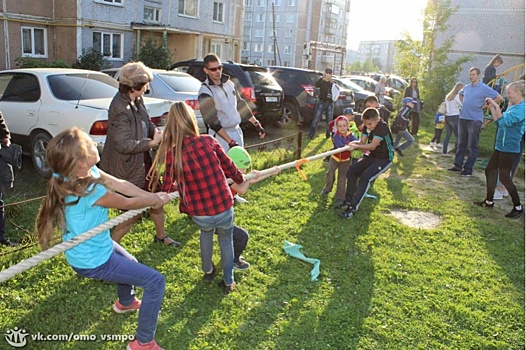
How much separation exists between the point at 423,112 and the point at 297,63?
52.7m

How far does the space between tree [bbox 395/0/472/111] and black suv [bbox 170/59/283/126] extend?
1017 cm

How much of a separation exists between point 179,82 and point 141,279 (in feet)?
23.2

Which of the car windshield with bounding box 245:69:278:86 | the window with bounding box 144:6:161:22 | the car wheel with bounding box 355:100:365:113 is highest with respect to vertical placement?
the window with bounding box 144:6:161:22

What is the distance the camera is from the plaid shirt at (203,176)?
3318 millimetres

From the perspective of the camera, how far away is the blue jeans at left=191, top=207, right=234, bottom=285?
353cm

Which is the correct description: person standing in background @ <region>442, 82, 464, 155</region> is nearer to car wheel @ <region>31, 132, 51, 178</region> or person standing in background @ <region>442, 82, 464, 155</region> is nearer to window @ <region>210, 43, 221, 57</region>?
car wheel @ <region>31, 132, 51, 178</region>

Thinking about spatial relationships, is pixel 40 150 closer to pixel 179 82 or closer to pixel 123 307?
pixel 179 82

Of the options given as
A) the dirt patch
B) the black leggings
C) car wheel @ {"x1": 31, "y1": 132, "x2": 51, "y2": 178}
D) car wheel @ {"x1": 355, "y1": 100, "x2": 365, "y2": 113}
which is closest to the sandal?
car wheel @ {"x1": 31, "y1": 132, "x2": 51, "y2": 178}

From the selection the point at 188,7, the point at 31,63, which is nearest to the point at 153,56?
the point at 31,63

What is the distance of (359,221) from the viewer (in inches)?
235

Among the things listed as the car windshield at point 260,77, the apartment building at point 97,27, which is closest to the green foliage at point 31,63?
the apartment building at point 97,27

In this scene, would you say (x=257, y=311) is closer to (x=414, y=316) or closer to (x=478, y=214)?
(x=414, y=316)

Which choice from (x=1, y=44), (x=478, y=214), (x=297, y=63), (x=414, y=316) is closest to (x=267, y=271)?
(x=414, y=316)

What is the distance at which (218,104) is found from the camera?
523 cm
